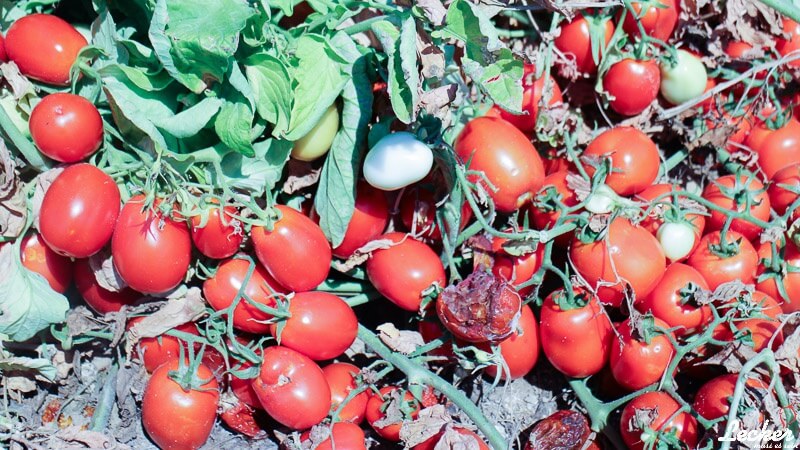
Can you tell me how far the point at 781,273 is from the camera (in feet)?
5.72

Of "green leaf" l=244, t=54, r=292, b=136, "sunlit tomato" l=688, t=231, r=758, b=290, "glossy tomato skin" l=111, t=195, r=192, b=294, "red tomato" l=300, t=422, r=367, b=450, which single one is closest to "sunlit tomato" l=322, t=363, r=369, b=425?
"red tomato" l=300, t=422, r=367, b=450

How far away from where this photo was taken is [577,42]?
1.91 meters

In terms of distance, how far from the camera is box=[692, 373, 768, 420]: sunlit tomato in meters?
1.53

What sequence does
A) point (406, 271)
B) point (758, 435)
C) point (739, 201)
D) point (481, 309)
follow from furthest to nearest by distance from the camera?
point (739, 201)
point (406, 271)
point (481, 309)
point (758, 435)

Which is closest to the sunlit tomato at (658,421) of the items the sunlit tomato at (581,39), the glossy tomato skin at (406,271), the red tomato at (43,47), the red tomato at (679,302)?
the red tomato at (679,302)

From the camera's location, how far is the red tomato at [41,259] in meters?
1.64

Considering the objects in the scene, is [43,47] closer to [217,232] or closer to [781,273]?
[217,232]

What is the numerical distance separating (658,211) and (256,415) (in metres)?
1.00

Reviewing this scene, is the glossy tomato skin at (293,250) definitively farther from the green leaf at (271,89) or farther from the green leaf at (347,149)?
the green leaf at (271,89)

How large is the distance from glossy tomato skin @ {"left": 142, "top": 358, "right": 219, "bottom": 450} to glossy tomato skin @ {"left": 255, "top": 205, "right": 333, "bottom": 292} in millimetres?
253

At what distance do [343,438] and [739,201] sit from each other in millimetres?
1023

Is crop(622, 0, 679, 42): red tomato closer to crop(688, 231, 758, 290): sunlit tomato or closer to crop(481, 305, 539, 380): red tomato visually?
crop(688, 231, 758, 290): sunlit tomato

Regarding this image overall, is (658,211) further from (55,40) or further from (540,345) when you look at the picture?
(55,40)

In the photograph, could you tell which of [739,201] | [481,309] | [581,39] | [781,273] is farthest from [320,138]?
[781,273]
